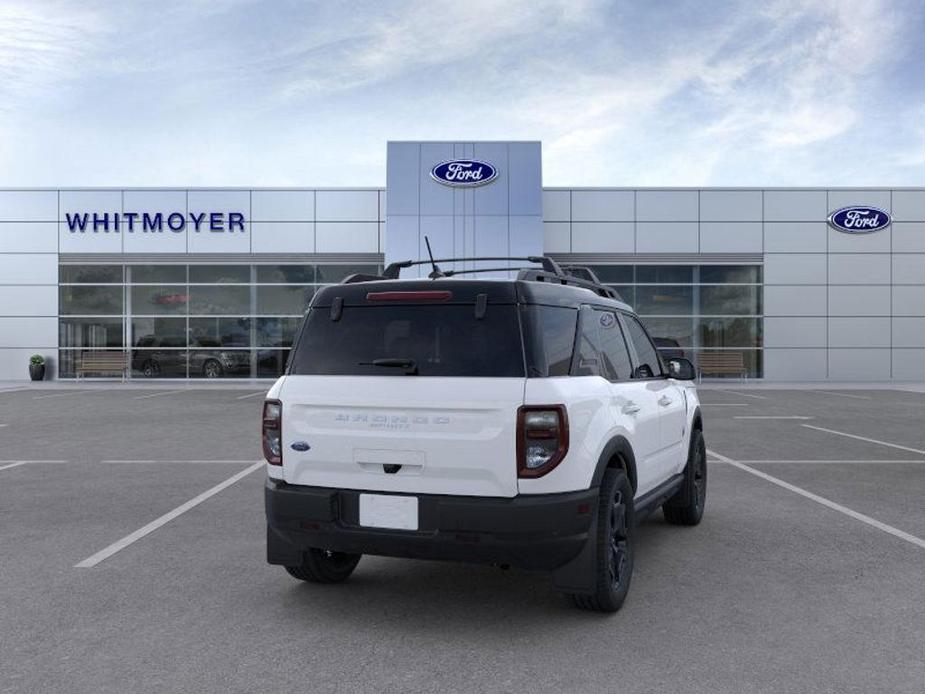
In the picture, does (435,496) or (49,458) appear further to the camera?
(49,458)

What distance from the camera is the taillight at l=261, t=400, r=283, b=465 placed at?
4.16m

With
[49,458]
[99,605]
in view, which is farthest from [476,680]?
[49,458]

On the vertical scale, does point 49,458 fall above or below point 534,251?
below

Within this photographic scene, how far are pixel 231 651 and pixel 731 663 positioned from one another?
2.32 meters

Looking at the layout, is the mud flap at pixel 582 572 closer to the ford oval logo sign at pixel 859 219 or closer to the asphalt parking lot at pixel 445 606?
the asphalt parking lot at pixel 445 606

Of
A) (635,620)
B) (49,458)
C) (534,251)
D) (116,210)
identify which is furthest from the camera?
(116,210)

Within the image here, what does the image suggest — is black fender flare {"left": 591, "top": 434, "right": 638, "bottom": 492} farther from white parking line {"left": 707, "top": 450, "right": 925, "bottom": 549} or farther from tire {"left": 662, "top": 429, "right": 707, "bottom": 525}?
white parking line {"left": 707, "top": 450, "right": 925, "bottom": 549}

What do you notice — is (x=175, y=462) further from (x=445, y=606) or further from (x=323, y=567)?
(x=445, y=606)

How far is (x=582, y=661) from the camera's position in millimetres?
3551

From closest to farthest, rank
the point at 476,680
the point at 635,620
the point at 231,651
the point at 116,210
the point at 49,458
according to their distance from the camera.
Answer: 1. the point at 476,680
2. the point at 231,651
3. the point at 635,620
4. the point at 49,458
5. the point at 116,210

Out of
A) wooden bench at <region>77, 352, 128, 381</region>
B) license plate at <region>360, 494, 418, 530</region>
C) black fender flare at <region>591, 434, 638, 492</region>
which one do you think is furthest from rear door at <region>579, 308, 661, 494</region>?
wooden bench at <region>77, 352, 128, 381</region>

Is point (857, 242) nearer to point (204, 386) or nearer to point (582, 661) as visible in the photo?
point (204, 386)

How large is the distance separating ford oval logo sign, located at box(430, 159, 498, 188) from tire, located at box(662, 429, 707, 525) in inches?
793

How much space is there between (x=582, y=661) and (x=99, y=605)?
268cm
